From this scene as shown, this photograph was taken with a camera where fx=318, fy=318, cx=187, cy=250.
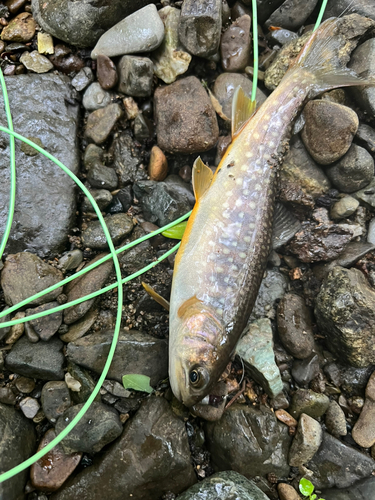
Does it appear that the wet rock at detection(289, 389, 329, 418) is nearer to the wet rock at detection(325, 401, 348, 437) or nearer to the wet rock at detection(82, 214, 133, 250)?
the wet rock at detection(325, 401, 348, 437)

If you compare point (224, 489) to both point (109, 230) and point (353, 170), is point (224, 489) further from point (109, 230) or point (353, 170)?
point (353, 170)

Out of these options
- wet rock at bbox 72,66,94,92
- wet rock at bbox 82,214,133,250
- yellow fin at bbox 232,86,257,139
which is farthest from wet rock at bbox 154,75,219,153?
wet rock at bbox 82,214,133,250

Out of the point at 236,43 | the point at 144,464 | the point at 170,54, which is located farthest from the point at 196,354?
the point at 236,43

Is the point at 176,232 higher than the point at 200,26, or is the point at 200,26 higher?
the point at 200,26

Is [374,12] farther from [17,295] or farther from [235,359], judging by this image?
[17,295]

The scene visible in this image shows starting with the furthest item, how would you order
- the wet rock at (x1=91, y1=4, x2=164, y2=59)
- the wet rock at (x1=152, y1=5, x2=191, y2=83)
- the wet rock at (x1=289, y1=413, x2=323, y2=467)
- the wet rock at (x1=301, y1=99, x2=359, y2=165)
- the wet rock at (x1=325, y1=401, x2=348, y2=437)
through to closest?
the wet rock at (x1=152, y1=5, x2=191, y2=83) < the wet rock at (x1=91, y1=4, x2=164, y2=59) < the wet rock at (x1=301, y1=99, x2=359, y2=165) < the wet rock at (x1=325, y1=401, x2=348, y2=437) < the wet rock at (x1=289, y1=413, x2=323, y2=467)

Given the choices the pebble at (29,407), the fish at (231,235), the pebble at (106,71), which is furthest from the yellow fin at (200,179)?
the pebble at (29,407)

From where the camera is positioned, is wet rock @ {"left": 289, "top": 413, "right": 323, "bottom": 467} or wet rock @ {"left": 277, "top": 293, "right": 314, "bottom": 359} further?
wet rock @ {"left": 277, "top": 293, "right": 314, "bottom": 359}
